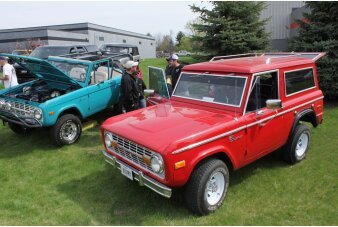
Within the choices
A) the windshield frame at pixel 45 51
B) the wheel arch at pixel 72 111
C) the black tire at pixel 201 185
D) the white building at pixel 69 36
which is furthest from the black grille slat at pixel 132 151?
the white building at pixel 69 36

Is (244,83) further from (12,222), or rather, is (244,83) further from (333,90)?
(333,90)

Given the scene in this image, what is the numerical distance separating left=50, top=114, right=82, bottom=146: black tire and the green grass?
0.41m

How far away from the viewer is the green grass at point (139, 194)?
4.14 meters

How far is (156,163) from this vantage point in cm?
373

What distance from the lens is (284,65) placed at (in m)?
5.17

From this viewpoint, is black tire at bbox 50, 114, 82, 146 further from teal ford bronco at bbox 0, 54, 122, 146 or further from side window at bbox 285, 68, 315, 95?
side window at bbox 285, 68, 315, 95

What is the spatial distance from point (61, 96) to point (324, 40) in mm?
8100

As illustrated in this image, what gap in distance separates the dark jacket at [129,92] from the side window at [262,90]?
2955 mm

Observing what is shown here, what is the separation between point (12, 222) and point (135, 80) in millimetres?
3836

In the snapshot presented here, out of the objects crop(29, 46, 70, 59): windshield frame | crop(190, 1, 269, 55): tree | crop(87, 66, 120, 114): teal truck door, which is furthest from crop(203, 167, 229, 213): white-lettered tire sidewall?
crop(29, 46, 70, 59): windshield frame

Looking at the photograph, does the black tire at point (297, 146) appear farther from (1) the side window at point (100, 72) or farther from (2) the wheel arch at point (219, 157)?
(1) the side window at point (100, 72)

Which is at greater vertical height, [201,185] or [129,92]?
[129,92]

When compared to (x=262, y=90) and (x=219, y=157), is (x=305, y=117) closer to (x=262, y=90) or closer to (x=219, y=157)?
(x=262, y=90)

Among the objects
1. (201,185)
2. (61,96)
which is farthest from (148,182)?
(61,96)
